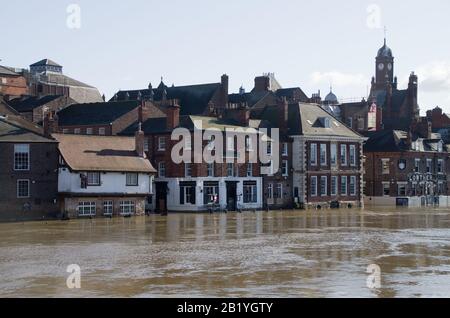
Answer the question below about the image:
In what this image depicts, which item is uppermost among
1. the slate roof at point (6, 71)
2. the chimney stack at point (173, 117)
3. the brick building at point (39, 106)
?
the slate roof at point (6, 71)

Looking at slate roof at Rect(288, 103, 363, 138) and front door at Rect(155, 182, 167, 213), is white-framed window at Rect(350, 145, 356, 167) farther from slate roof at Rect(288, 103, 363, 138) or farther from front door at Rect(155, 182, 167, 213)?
front door at Rect(155, 182, 167, 213)

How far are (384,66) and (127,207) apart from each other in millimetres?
104963

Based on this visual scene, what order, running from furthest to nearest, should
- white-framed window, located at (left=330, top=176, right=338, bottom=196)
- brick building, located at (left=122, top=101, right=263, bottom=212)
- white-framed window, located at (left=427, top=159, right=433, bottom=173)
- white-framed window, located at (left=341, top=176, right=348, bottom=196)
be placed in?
1. white-framed window, located at (left=427, top=159, right=433, bottom=173)
2. white-framed window, located at (left=341, top=176, right=348, bottom=196)
3. white-framed window, located at (left=330, top=176, right=338, bottom=196)
4. brick building, located at (left=122, top=101, right=263, bottom=212)

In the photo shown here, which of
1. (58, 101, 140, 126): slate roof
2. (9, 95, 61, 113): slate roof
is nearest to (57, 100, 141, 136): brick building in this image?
(58, 101, 140, 126): slate roof

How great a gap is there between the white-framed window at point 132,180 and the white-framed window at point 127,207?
4.81 ft

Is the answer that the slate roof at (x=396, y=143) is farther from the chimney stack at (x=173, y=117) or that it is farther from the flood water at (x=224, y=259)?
the flood water at (x=224, y=259)

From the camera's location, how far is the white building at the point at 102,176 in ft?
198

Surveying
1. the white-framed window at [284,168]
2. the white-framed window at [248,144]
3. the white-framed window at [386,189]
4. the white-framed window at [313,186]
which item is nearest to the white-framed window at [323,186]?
the white-framed window at [313,186]

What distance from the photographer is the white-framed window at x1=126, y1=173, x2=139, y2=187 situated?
64.4 meters

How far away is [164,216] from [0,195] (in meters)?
13.7

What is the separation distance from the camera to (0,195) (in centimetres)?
5766

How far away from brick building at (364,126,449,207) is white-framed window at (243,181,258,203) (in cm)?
2121

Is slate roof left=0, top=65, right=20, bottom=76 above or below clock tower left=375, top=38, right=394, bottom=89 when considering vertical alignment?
below
